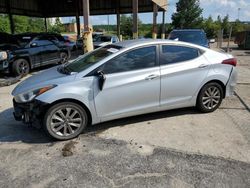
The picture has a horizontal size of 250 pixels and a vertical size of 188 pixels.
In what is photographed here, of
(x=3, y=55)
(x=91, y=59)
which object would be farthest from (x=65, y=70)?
(x=3, y=55)

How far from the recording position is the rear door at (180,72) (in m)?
5.21

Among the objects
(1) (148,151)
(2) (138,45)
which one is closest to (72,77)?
(2) (138,45)

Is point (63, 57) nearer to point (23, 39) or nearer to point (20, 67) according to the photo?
point (23, 39)

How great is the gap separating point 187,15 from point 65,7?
156 ft

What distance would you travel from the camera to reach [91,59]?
209 inches

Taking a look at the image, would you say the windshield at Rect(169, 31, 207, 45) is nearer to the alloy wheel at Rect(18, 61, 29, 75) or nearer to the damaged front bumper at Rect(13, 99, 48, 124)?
the alloy wheel at Rect(18, 61, 29, 75)

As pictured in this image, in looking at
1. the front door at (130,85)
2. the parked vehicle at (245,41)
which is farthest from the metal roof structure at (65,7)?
the front door at (130,85)

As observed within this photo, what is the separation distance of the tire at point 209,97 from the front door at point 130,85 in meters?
1.02

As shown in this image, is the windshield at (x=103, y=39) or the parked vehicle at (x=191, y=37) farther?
the windshield at (x=103, y=39)

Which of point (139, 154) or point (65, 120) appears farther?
point (65, 120)

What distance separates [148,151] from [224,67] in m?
2.59

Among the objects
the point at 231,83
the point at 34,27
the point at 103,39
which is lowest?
the point at 231,83

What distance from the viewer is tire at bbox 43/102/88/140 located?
455 cm

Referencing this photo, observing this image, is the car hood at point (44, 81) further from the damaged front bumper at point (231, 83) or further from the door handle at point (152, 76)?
the damaged front bumper at point (231, 83)
